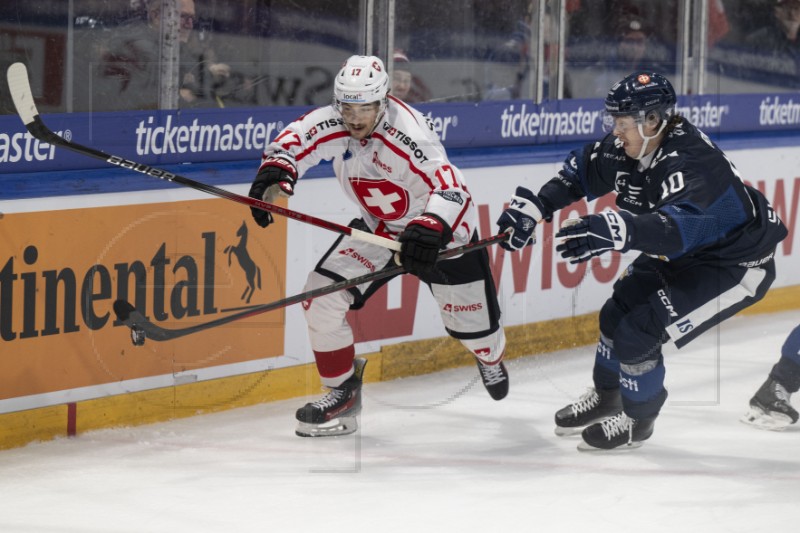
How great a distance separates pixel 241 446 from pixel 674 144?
68.5 inches

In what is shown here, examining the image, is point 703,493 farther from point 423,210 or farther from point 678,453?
point 423,210

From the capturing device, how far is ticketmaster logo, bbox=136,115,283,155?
4.91m

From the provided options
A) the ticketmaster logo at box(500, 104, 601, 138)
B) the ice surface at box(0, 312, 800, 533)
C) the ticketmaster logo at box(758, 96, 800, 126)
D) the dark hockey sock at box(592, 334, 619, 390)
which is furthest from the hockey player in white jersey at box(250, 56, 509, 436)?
the ticketmaster logo at box(758, 96, 800, 126)

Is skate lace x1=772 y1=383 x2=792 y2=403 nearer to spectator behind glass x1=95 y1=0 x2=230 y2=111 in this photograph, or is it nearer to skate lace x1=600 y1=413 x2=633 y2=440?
skate lace x1=600 y1=413 x2=633 y2=440

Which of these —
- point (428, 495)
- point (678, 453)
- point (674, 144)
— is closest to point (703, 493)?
point (678, 453)

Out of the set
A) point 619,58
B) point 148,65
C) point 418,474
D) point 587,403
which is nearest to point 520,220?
point 587,403

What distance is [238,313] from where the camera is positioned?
4.34 meters

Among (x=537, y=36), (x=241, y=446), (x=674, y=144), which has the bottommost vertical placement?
(x=241, y=446)

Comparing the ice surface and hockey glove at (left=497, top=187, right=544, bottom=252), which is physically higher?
hockey glove at (left=497, top=187, right=544, bottom=252)

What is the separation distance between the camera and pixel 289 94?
5.50 m

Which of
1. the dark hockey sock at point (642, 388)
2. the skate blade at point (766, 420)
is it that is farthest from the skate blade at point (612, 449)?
the skate blade at point (766, 420)

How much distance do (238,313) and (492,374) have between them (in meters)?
1.07

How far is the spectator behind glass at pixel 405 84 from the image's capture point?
5.84 m

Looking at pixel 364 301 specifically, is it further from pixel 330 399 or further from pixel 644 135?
pixel 644 135
